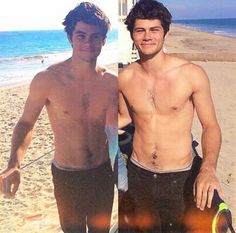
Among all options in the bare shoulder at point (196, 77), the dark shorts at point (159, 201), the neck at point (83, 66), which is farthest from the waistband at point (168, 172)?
the neck at point (83, 66)

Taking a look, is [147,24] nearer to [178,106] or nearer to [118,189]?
[178,106]

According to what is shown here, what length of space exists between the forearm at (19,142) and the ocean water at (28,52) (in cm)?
20

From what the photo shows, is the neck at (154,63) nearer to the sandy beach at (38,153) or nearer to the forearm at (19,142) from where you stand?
the sandy beach at (38,153)

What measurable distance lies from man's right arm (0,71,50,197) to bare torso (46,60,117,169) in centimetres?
4

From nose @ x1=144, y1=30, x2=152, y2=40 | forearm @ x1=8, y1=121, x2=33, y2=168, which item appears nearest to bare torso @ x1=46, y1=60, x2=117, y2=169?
forearm @ x1=8, y1=121, x2=33, y2=168

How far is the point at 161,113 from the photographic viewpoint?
1.96m

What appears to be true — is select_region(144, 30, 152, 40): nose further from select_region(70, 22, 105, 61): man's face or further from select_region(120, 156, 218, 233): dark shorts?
select_region(120, 156, 218, 233): dark shorts

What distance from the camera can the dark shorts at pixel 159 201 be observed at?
6.62 feet

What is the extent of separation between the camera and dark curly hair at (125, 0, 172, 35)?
5.80 feet

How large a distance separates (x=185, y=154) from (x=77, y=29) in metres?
0.80

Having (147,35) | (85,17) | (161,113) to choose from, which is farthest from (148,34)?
(161,113)

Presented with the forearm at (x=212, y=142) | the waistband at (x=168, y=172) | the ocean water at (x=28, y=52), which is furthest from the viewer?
the waistband at (x=168, y=172)

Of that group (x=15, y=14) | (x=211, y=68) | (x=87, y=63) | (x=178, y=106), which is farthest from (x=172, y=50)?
(x=15, y=14)

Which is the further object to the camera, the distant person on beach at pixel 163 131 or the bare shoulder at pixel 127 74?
the bare shoulder at pixel 127 74
